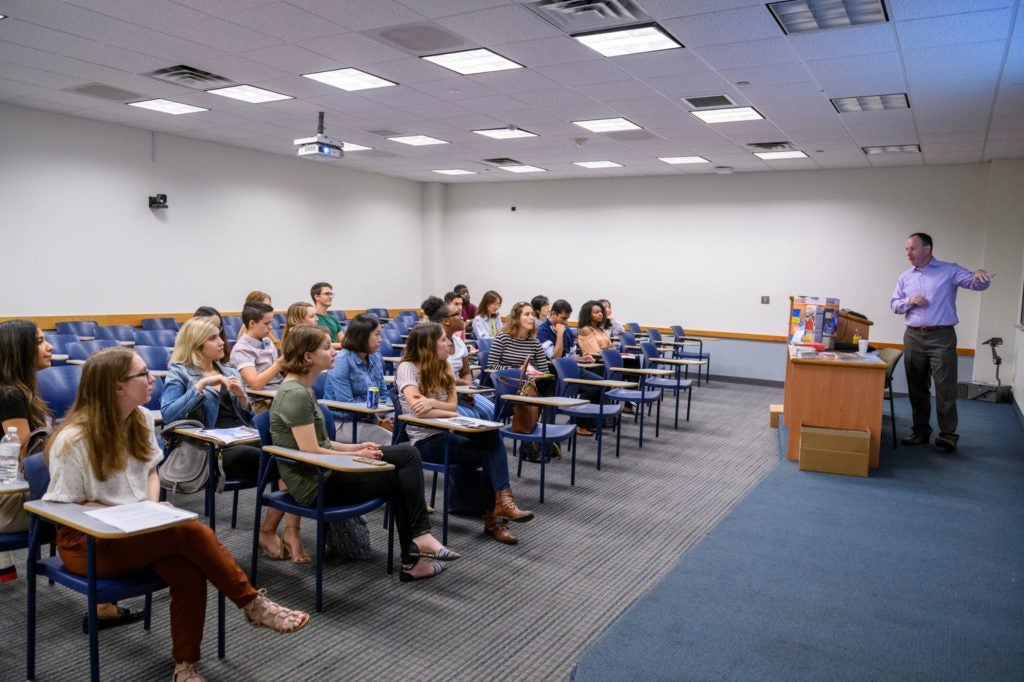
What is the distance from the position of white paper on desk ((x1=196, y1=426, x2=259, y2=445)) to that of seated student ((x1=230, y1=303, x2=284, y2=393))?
3.78 feet

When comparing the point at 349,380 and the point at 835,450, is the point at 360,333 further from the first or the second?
the point at 835,450

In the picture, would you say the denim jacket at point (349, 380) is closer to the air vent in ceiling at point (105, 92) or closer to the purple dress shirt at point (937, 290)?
the air vent in ceiling at point (105, 92)

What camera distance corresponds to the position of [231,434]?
11.4 feet

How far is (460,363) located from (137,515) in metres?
3.75

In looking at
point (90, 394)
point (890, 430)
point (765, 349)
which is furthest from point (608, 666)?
point (765, 349)

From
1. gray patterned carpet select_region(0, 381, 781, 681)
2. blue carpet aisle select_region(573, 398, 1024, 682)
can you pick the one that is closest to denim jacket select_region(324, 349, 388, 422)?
gray patterned carpet select_region(0, 381, 781, 681)

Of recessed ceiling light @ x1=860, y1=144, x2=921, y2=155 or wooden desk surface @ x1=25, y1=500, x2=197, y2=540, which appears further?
recessed ceiling light @ x1=860, y1=144, x2=921, y2=155

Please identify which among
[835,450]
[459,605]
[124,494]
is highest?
[124,494]

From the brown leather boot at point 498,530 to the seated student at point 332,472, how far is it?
60 cm

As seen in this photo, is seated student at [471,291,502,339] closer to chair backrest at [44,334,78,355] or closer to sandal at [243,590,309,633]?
chair backrest at [44,334,78,355]

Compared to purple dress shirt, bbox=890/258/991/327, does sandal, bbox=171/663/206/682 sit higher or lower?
lower

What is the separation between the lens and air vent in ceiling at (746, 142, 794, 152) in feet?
29.1

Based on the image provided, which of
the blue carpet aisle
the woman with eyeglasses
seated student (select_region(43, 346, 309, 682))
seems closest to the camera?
seated student (select_region(43, 346, 309, 682))

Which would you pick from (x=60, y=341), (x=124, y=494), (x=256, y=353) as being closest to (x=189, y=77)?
(x=60, y=341)
